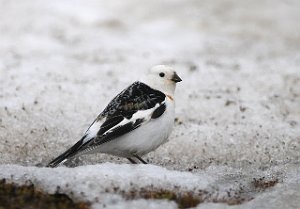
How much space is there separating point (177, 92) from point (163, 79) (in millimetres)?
4275

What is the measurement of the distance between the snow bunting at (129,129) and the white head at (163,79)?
0.89 feet

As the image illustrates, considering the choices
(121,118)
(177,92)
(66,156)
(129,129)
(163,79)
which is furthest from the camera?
(177,92)

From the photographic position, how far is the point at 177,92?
13844 mm

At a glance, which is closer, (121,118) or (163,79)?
(121,118)

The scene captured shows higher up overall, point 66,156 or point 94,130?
point 94,130

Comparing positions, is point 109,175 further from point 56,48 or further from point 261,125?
point 56,48

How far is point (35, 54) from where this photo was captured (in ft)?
53.4

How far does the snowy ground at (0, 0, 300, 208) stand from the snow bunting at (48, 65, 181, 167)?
2.02ft

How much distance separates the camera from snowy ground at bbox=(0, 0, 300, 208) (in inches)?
312

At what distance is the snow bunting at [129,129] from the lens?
8.73 m

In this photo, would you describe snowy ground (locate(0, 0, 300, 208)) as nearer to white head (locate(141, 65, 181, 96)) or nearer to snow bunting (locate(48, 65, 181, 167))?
snow bunting (locate(48, 65, 181, 167))

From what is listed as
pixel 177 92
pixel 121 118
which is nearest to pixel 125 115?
pixel 121 118

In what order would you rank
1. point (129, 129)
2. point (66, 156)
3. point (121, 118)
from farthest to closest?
point (121, 118), point (129, 129), point (66, 156)

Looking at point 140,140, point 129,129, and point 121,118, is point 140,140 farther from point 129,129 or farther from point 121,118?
point 121,118
